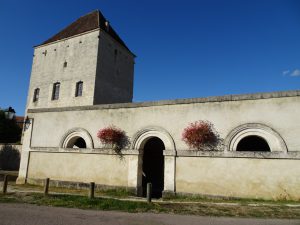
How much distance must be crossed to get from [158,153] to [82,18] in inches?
782

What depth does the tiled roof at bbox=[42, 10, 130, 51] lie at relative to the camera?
25.3 meters

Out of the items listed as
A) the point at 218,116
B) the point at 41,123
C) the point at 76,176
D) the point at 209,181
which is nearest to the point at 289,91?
the point at 218,116

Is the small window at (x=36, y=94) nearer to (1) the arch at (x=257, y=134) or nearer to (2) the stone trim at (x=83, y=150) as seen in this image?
(2) the stone trim at (x=83, y=150)

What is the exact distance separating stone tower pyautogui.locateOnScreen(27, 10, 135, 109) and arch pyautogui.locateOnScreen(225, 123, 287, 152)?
1454cm

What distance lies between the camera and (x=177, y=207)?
8938 millimetres

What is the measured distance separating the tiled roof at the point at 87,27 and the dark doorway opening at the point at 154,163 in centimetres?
1442

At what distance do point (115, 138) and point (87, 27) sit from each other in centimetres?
1672

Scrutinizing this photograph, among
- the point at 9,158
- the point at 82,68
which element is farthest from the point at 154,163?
the point at 9,158

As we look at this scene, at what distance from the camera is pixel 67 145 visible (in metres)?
14.7

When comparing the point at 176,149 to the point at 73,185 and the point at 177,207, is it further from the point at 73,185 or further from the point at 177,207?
the point at 73,185

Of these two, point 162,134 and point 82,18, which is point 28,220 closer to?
point 162,134

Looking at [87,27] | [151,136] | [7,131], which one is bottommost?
[151,136]

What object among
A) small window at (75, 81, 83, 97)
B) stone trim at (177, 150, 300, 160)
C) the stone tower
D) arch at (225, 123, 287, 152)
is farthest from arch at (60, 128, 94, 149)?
small window at (75, 81, 83, 97)

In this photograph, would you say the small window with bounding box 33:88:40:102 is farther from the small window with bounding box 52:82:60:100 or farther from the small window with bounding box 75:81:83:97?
the small window with bounding box 75:81:83:97
